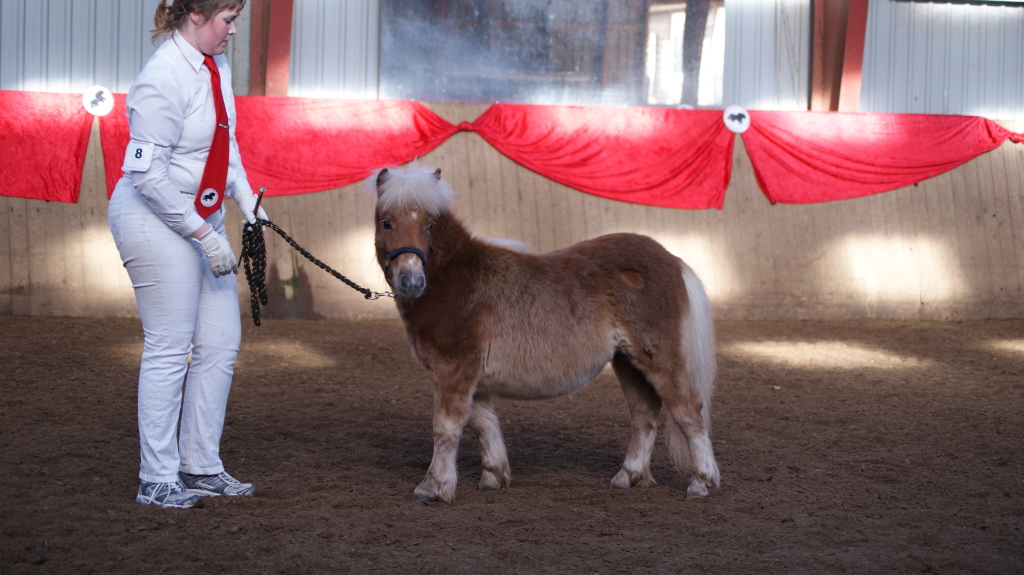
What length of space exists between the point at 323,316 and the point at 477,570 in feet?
25.5

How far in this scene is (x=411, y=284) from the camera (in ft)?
10.2

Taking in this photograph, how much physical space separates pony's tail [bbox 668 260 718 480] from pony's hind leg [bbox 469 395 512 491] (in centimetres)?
78

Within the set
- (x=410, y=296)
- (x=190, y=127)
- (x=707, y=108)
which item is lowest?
(x=410, y=296)

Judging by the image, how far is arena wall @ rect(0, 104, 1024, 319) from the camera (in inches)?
400

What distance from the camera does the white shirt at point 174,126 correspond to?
9.50ft

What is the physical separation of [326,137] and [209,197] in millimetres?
7368

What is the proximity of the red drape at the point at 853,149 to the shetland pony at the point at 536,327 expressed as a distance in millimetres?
7582

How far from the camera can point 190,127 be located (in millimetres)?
3027

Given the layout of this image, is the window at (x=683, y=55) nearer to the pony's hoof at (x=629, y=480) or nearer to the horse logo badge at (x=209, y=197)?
the pony's hoof at (x=629, y=480)

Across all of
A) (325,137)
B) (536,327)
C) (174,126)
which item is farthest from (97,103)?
(536,327)

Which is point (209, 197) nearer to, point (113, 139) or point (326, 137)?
point (326, 137)

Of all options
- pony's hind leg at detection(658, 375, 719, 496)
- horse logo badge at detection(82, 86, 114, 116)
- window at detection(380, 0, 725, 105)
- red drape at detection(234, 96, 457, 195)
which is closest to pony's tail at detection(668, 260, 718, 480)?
pony's hind leg at detection(658, 375, 719, 496)

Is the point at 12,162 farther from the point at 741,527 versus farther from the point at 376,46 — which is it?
the point at 741,527

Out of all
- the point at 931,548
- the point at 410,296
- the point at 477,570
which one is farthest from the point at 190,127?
the point at 931,548
